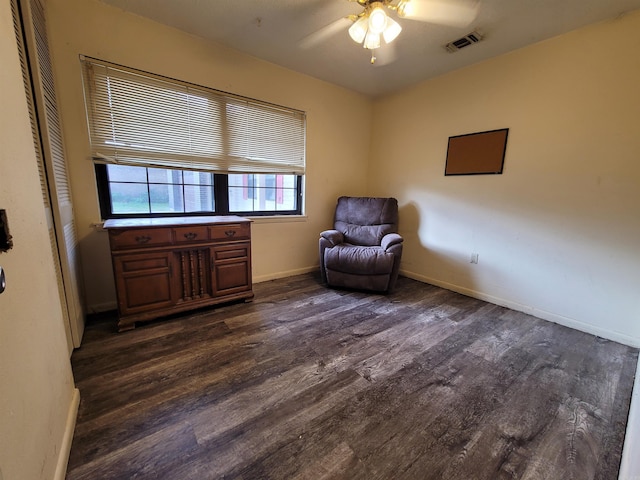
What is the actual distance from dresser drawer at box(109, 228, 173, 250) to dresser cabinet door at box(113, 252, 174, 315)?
81 millimetres

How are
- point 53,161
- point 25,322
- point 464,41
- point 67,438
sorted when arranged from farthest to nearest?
point 464,41 → point 53,161 → point 67,438 → point 25,322

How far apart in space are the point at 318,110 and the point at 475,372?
312 cm


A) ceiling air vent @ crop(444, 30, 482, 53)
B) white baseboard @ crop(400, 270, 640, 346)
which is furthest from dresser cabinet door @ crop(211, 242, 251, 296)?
ceiling air vent @ crop(444, 30, 482, 53)

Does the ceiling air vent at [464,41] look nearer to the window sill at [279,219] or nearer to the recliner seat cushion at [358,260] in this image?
the recliner seat cushion at [358,260]

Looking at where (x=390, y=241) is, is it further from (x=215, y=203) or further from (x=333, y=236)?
(x=215, y=203)

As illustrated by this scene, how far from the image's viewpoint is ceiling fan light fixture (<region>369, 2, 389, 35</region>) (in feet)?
5.42

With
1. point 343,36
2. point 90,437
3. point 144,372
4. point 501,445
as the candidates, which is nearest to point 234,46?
point 343,36

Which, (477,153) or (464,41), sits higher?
(464,41)

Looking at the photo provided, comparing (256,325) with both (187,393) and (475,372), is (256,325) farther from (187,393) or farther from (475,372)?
(475,372)

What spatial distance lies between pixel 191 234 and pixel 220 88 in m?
1.50

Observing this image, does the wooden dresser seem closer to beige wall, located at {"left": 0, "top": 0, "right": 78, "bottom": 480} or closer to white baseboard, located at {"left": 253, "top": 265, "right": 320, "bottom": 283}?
white baseboard, located at {"left": 253, "top": 265, "right": 320, "bottom": 283}

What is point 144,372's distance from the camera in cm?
158

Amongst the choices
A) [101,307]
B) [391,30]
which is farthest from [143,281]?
[391,30]

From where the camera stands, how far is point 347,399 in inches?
56.3
